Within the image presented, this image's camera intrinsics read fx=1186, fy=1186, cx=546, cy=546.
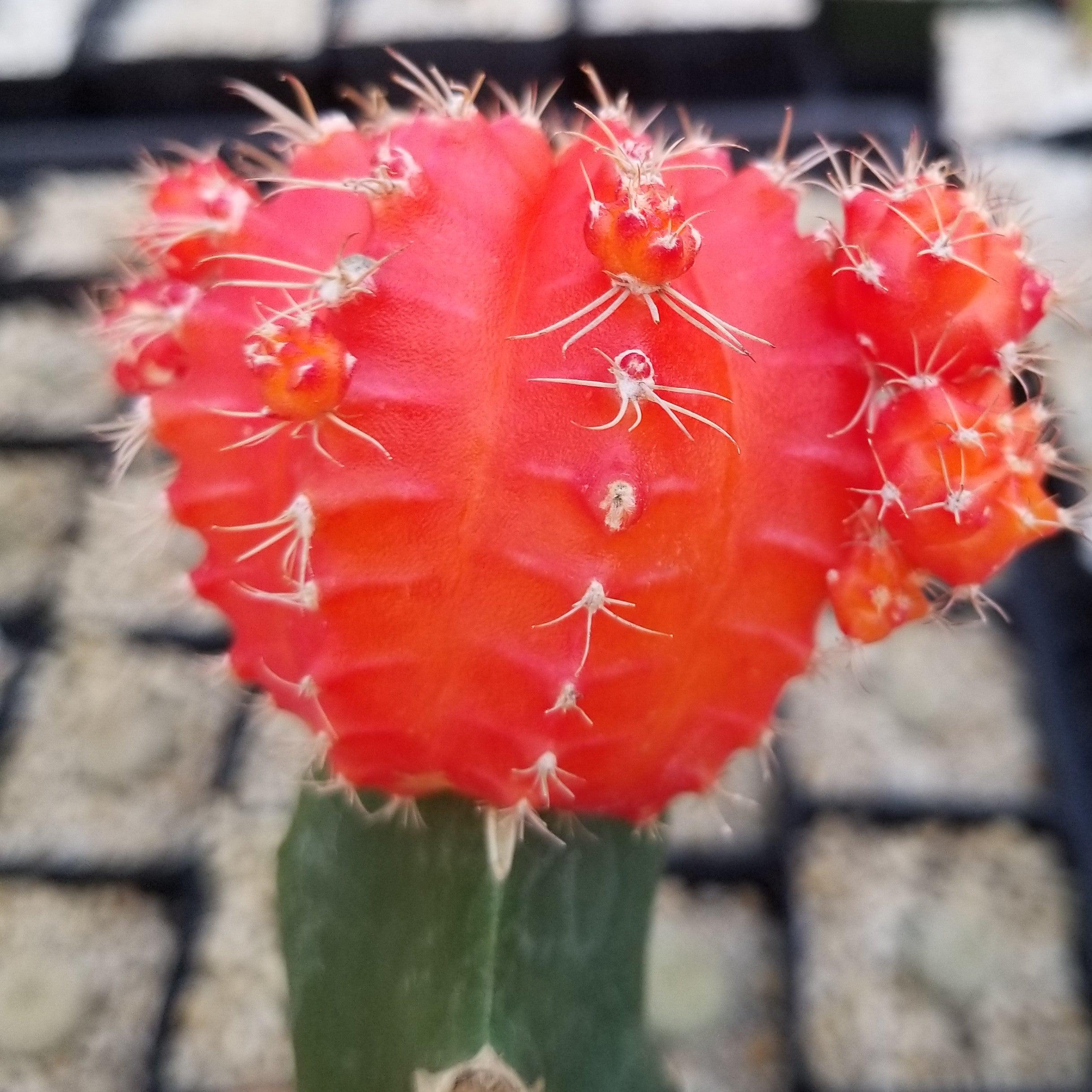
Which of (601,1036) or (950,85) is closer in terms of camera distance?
(601,1036)

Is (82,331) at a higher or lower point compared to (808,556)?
higher

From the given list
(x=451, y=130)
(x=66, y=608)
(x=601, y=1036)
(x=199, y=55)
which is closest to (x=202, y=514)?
(x=451, y=130)

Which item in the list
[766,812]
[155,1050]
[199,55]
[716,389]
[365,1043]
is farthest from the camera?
[199,55]

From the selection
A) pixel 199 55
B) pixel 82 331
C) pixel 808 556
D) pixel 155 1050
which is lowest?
pixel 155 1050

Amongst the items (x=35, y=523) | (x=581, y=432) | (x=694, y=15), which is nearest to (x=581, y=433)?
(x=581, y=432)

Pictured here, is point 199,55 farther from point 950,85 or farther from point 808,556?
point 808,556

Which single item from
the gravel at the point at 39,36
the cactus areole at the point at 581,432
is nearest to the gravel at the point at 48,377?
A: the gravel at the point at 39,36

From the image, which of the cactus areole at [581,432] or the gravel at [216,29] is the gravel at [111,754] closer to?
the cactus areole at [581,432]

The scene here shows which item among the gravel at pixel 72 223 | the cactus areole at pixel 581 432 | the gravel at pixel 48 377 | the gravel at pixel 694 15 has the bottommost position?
the cactus areole at pixel 581 432
